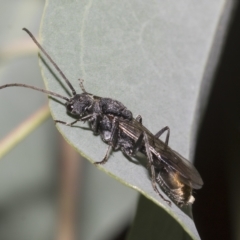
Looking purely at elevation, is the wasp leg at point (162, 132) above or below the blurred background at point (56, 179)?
above

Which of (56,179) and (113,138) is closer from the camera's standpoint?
(113,138)

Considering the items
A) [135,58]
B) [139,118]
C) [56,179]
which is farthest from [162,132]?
[56,179]

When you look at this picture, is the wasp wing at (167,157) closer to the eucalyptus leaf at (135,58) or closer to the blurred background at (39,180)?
the eucalyptus leaf at (135,58)

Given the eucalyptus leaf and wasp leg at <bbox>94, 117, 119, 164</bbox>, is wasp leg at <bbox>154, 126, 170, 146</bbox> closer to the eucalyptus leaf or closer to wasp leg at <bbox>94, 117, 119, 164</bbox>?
the eucalyptus leaf

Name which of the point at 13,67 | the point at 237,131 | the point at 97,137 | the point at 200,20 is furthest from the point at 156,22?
the point at 13,67

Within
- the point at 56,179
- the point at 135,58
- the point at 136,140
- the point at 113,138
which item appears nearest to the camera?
the point at 135,58

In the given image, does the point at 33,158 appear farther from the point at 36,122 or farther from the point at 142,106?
the point at 142,106

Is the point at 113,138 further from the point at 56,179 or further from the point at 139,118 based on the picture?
the point at 56,179

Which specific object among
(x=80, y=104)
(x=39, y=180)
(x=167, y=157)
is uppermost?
(x=80, y=104)

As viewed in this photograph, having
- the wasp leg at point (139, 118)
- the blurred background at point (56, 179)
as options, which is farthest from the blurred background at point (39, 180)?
the wasp leg at point (139, 118)
